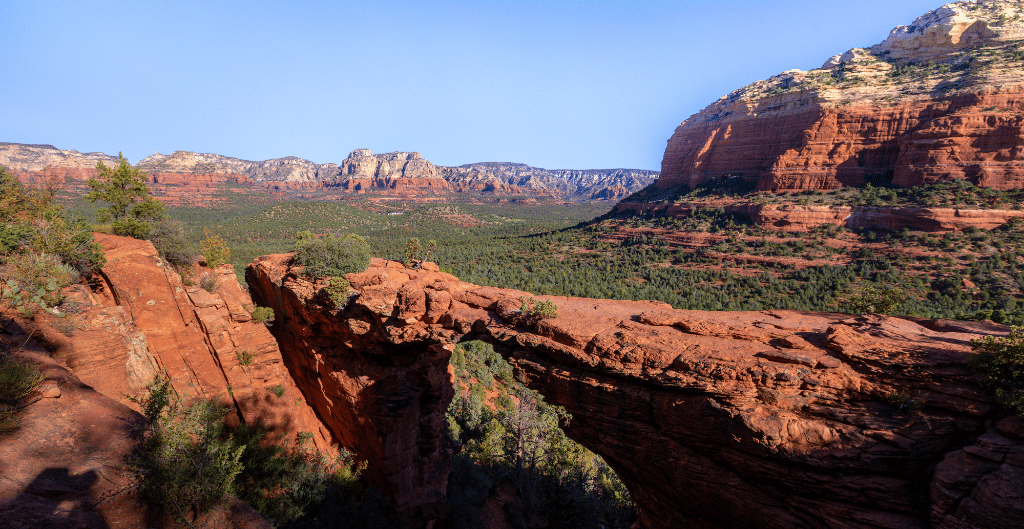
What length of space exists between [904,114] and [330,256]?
234 feet

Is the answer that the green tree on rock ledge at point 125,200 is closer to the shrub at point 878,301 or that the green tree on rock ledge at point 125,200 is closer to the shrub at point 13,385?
the shrub at point 13,385

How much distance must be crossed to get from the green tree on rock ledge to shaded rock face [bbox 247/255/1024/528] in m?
7.52

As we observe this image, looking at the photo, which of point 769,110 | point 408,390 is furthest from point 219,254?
point 769,110

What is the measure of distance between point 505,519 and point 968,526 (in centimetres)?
1512

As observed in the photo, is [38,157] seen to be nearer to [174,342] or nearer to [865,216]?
[174,342]

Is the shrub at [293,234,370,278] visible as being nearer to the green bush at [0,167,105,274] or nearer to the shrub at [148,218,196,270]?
the shrub at [148,218,196,270]

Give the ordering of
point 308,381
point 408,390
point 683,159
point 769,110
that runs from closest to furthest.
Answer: point 408,390 < point 308,381 < point 769,110 < point 683,159

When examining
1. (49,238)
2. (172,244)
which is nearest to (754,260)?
(172,244)

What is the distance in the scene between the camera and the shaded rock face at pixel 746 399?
586 cm

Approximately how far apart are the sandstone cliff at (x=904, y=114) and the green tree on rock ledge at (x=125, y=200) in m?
71.5

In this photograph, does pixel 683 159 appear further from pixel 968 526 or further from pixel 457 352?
pixel 968 526

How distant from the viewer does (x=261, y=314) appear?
1503cm

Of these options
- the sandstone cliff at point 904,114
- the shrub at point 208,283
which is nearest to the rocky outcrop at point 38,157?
the shrub at point 208,283

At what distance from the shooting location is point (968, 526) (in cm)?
505
